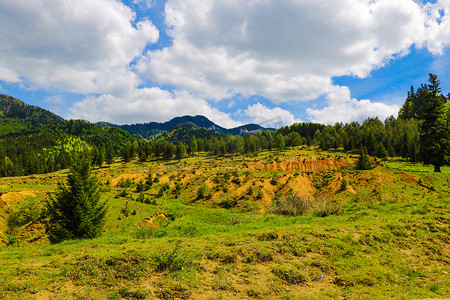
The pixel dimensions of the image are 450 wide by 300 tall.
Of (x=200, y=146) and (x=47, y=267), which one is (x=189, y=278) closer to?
(x=47, y=267)

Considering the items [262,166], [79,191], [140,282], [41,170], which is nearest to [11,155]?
[41,170]

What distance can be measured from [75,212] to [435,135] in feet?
181

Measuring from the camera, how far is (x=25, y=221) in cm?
2094

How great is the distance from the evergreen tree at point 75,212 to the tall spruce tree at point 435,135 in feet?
172

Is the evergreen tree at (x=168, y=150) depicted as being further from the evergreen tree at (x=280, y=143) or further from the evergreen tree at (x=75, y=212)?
the evergreen tree at (x=75, y=212)

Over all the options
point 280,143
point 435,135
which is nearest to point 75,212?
point 435,135

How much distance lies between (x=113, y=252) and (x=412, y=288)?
45.5 feet

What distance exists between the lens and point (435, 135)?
37438 mm

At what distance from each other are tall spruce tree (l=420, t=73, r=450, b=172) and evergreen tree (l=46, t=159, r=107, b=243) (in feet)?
172

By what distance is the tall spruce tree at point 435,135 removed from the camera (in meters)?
36.5

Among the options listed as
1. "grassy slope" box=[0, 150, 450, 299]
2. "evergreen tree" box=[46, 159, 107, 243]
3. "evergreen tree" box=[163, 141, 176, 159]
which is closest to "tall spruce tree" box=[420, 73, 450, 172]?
"grassy slope" box=[0, 150, 450, 299]

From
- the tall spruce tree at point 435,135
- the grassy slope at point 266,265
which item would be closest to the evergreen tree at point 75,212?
the grassy slope at point 266,265

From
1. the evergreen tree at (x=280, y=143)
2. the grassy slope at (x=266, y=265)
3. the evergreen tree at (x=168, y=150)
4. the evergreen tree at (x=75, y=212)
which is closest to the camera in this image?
the grassy slope at (x=266, y=265)

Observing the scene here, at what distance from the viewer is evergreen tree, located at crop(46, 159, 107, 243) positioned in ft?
54.7
